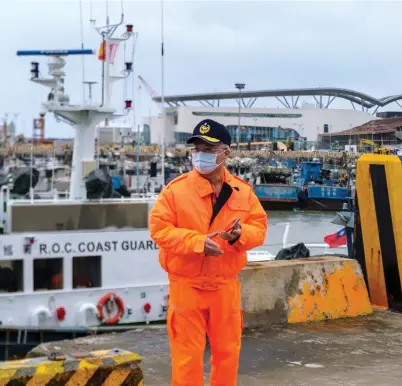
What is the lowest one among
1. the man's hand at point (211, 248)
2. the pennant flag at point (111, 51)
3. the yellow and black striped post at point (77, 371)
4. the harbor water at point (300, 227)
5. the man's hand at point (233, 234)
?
the yellow and black striped post at point (77, 371)

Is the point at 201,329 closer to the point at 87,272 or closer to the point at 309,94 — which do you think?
the point at 87,272

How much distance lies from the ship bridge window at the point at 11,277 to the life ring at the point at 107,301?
1.10 metres

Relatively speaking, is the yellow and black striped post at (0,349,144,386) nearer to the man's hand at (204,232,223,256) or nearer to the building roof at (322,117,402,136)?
the man's hand at (204,232,223,256)

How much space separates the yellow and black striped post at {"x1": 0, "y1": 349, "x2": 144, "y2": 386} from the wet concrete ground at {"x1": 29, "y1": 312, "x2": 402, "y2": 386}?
41.2 inches

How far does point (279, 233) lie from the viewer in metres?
28.7

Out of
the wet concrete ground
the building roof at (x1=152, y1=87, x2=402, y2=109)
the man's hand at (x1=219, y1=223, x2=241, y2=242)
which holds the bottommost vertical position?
the wet concrete ground

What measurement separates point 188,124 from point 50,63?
224ft

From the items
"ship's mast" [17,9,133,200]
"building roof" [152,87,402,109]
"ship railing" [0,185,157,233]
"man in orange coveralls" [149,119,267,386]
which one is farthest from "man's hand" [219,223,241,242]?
"building roof" [152,87,402,109]

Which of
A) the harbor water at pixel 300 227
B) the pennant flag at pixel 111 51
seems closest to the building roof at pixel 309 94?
the harbor water at pixel 300 227

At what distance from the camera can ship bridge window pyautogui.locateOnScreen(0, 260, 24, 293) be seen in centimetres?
939

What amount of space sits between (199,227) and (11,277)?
21.8 feet

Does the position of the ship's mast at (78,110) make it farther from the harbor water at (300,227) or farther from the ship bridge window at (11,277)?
the harbor water at (300,227)

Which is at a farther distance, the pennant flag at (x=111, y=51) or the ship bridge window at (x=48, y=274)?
the pennant flag at (x=111, y=51)

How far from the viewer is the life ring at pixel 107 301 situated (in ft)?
32.2
